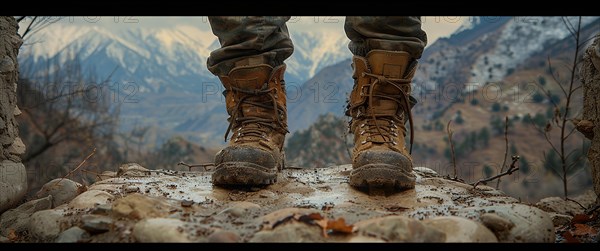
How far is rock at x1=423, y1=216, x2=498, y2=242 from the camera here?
1745mm

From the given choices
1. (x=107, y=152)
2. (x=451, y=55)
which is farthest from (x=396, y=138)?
(x=451, y=55)

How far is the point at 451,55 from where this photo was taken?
42.0 meters

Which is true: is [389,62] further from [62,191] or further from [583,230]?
[62,191]

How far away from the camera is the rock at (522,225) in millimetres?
1888

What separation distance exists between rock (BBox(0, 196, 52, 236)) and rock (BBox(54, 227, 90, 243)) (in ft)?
2.53

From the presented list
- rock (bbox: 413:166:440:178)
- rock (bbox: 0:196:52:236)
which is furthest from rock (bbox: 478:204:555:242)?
rock (bbox: 0:196:52:236)

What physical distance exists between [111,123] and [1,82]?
32.7 ft

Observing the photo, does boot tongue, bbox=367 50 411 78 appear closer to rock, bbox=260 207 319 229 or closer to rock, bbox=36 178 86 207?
rock, bbox=260 207 319 229

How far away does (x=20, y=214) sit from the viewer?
9.11 feet

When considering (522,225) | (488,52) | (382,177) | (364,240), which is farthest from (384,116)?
(488,52)

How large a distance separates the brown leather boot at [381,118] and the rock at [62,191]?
138cm

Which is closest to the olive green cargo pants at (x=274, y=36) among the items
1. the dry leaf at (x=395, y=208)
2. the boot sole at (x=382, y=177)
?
the boot sole at (x=382, y=177)

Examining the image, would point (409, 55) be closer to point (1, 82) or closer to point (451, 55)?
point (1, 82)

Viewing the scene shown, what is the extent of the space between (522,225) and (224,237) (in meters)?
0.97
